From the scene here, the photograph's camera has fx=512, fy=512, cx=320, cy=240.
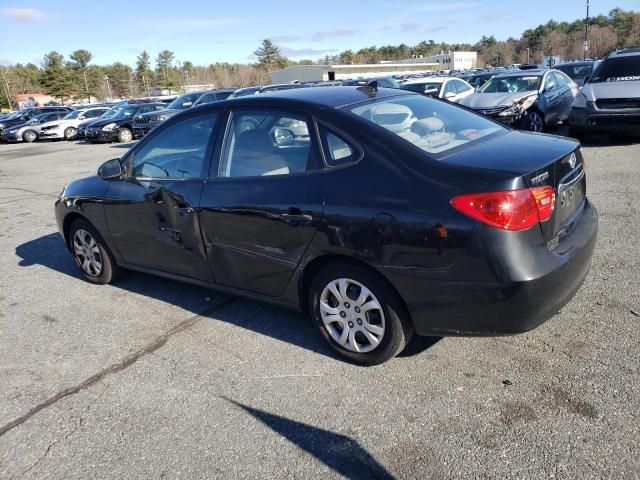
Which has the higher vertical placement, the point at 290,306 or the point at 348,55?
the point at 348,55

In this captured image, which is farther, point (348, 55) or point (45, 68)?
point (348, 55)

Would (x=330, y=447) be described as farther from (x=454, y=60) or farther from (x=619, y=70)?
(x=454, y=60)

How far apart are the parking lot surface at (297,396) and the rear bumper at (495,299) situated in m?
0.40

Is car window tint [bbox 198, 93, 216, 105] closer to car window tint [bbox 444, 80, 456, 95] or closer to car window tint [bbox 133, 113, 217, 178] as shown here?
car window tint [bbox 444, 80, 456, 95]

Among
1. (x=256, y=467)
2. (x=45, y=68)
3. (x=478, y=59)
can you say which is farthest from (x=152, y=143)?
(x=478, y=59)

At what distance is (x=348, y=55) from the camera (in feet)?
501

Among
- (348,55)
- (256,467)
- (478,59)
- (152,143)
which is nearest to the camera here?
(256,467)

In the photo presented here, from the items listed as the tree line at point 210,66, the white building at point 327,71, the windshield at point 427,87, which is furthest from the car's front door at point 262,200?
the tree line at point 210,66

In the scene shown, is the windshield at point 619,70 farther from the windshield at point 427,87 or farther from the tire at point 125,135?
the tire at point 125,135

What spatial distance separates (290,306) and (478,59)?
149 m

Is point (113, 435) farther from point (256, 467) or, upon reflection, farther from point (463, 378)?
point (463, 378)

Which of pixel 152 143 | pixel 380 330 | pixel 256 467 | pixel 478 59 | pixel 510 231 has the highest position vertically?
pixel 478 59

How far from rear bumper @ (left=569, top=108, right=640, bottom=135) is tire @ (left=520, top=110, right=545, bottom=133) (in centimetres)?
127

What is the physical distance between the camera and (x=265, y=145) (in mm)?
3584
